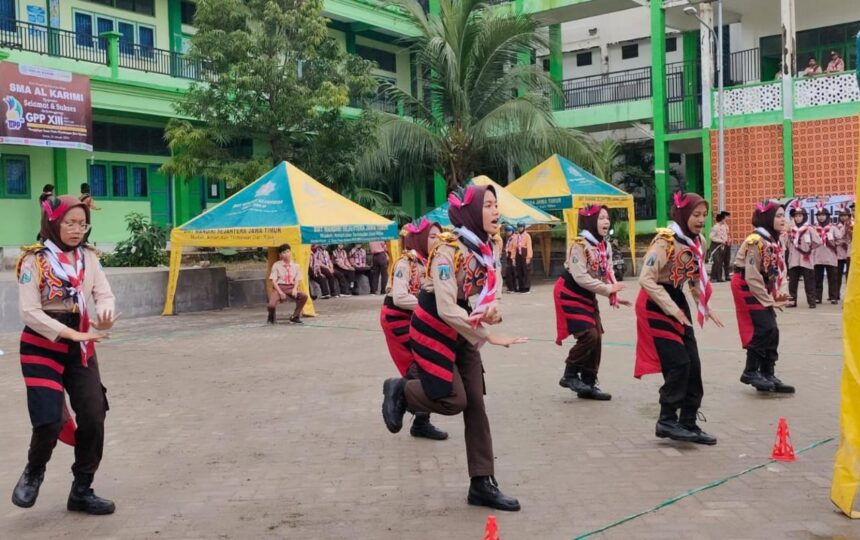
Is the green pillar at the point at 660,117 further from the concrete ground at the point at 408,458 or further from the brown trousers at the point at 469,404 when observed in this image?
the brown trousers at the point at 469,404

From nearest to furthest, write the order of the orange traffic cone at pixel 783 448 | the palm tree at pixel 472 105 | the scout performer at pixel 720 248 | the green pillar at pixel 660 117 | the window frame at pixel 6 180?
the orange traffic cone at pixel 783 448 < the scout performer at pixel 720 248 < the window frame at pixel 6 180 < the palm tree at pixel 472 105 < the green pillar at pixel 660 117

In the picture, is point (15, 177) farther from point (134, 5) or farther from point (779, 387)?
point (779, 387)

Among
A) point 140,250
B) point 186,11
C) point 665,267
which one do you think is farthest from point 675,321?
point 186,11

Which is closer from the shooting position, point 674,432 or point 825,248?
point 674,432

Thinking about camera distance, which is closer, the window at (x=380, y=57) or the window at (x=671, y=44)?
the window at (x=671, y=44)

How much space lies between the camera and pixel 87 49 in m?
23.5

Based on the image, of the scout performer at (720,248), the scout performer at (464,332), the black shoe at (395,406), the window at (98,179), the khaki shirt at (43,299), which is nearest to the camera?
the khaki shirt at (43,299)

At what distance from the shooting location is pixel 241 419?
305 inches

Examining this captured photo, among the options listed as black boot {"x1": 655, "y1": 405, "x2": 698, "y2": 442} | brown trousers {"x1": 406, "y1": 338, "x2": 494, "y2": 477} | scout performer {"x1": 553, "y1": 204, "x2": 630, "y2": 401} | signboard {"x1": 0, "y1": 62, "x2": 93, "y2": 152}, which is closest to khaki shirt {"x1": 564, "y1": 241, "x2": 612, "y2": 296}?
scout performer {"x1": 553, "y1": 204, "x2": 630, "y2": 401}

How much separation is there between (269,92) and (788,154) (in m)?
13.8

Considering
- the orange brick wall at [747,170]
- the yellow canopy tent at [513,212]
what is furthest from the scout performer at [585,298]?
the orange brick wall at [747,170]

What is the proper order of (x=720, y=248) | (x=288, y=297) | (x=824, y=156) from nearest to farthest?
(x=288, y=297), (x=720, y=248), (x=824, y=156)

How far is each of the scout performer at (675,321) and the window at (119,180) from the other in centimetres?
2150

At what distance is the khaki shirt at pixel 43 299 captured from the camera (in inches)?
189
